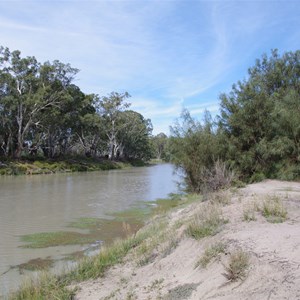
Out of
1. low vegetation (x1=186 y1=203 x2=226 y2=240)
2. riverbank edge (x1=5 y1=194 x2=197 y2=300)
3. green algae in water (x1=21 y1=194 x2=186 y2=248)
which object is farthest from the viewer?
green algae in water (x1=21 y1=194 x2=186 y2=248)

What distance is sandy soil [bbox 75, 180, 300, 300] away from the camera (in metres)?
4.99

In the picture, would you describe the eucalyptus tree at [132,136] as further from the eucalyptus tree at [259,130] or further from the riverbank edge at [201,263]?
the riverbank edge at [201,263]

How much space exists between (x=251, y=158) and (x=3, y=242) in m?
13.1

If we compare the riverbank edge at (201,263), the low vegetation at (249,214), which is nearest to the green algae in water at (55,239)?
the riverbank edge at (201,263)

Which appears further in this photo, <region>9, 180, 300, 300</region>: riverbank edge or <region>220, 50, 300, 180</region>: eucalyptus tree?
<region>220, 50, 300, 180</region>: eucalyptus tree

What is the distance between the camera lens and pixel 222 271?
5.84 meters

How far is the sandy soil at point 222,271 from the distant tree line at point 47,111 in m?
42.9

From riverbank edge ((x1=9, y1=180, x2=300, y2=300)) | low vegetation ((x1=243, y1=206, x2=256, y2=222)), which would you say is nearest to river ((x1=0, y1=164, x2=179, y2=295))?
riverbank edge ((x1=9, y1=180, x2=300, y2=300))

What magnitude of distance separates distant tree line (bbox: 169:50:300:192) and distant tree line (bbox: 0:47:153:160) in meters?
32.4

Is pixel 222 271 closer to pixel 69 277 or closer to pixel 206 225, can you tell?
pixel 206 225

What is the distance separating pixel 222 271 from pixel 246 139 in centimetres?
1516

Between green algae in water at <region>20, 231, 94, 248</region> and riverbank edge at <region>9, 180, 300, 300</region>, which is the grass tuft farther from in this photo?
green algae in water at <region>20, 231, 94, 248</region>

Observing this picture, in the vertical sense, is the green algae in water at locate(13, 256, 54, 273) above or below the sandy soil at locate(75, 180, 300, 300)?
below

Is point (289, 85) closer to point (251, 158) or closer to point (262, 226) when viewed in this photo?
point (251, 158)
